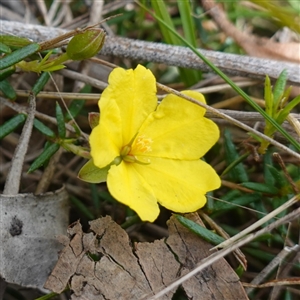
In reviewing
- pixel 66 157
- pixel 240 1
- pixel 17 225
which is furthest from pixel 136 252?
pixel 240 1

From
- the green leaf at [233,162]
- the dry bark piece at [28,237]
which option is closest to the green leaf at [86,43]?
the dry bark piece at [28,237]

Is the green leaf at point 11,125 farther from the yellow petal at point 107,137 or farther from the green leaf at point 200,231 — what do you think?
the green leaf at point 200,231

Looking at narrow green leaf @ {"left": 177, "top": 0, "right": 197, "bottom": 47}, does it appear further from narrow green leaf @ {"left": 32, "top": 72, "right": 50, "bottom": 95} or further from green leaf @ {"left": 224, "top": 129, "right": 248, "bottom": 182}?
narrow green leaf @ {"left": 32, "top": 72, "right": 50, "bottom": 95}

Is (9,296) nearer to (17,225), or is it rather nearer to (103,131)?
(17,225)

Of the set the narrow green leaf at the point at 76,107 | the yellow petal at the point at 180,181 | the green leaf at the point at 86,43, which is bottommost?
the narrow green leaf at the point at 76,107

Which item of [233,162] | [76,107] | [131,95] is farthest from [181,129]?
[76,107]

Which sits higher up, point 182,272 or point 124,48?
point 124,48

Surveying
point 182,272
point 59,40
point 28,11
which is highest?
point 59,40
